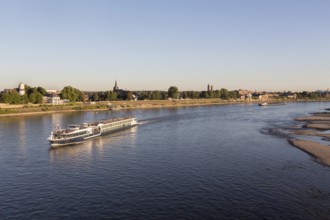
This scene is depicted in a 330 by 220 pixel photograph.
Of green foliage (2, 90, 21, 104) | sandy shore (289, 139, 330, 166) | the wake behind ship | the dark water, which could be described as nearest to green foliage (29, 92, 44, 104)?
green foliage (2, 90, 21, 104)

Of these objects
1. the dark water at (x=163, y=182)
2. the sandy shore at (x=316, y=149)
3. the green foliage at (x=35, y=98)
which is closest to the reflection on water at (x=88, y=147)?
the dark water at (x=163, y=182)

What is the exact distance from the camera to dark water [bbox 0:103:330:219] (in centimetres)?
3238

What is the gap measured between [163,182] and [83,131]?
43.2 meters

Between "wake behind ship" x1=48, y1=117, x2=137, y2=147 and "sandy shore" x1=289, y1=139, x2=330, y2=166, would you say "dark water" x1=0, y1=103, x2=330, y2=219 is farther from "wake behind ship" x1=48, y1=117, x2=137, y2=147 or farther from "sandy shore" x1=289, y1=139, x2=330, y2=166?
"wake behind ship" x1=48, y1=117, x2=137, y2=147

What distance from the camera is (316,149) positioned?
2466 inches

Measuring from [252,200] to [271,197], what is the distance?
2593 mm

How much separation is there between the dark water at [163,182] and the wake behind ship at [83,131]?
445cm

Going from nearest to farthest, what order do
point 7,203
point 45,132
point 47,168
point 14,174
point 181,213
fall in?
point 181,213 → point 7,203 → point 14,174 → point 47,168 → point 45,132

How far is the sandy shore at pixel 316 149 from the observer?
5489 centimetres

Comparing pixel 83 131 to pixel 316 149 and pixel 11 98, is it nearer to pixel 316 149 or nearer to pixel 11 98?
pixel 316 149

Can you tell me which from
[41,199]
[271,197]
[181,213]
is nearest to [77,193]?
[41,199]

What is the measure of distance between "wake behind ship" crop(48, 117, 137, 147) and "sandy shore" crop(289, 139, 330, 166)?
4941 centimetres

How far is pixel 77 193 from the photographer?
37.7 meters

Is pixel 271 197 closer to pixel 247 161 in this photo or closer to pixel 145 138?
pixel 247 161
